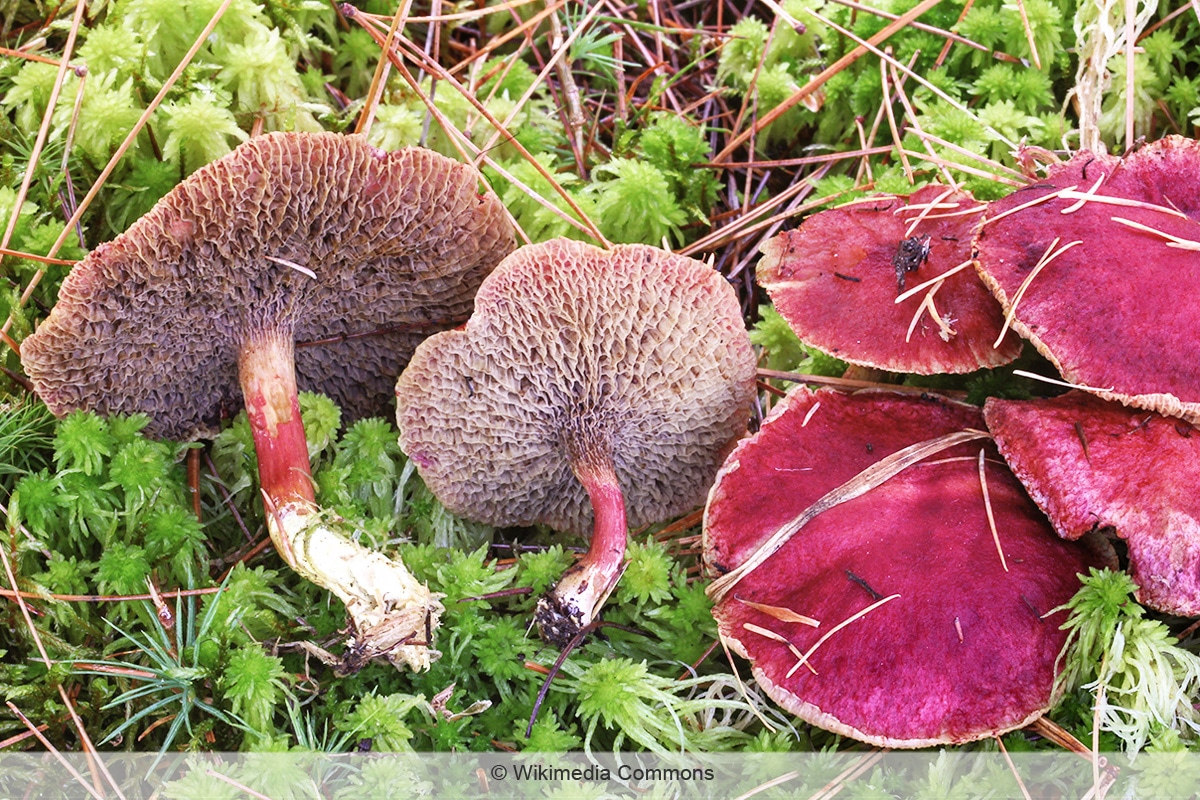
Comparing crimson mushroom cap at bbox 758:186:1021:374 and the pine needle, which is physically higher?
crimson mushroom cap at bbox 758:186:1021:374

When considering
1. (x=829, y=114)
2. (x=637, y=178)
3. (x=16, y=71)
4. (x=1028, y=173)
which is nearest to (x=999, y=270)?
(x=1028, y=173)

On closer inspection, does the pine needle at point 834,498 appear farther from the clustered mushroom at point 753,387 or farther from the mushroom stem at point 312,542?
the mushroom stem at point 312,542

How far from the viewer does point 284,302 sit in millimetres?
2438

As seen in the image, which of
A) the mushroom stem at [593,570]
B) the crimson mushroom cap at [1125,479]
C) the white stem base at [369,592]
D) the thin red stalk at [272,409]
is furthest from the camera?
the thin red stalk at [272,409]

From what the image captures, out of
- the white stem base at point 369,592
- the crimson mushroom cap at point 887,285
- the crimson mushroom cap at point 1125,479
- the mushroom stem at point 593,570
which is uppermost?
the crimson mushroom cap at point 887,285

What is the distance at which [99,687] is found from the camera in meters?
2.10

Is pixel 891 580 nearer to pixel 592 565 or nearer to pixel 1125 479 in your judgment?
pixel 1125 479

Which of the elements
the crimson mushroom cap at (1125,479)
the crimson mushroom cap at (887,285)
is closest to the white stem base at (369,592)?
the crimson mushroom cap at (887,285)

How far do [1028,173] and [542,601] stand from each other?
1794mm

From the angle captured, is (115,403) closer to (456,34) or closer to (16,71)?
(16,71)

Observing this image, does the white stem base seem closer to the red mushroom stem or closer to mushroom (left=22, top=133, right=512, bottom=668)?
mushroom (left=22, top=133, right=512, bottom=668)

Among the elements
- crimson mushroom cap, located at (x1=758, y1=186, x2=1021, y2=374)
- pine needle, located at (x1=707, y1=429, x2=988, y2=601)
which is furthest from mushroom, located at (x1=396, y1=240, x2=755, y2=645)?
pine needle, located at (x1=707, y1=429, x2=988, y2=601)

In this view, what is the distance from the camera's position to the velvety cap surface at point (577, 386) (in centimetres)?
220

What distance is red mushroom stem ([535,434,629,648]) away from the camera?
2318 millimetres
